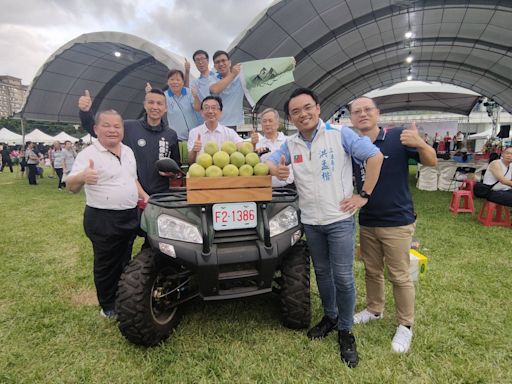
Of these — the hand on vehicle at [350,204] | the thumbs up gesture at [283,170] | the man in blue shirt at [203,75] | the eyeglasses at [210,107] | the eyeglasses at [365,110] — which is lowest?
the hand on vehicle at [350,204]

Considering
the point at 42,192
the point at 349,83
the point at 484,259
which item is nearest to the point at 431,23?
the point at 349,83

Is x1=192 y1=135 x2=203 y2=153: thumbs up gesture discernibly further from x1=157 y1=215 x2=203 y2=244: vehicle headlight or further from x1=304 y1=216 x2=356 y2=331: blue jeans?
x1=304 y1=216 x2=356 y2=331: blue jeans

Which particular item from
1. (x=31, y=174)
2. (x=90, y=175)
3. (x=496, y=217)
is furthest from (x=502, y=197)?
(x=31, y=174)

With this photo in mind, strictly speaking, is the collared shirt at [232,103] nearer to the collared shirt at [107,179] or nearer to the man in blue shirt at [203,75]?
the man in blue shirt at [203,75]

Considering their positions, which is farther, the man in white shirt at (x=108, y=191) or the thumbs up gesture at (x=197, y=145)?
the thumbs up gesture at (x=197, y=145)

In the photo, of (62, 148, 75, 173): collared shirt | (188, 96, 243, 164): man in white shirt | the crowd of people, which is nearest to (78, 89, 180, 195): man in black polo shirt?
the crowd of people

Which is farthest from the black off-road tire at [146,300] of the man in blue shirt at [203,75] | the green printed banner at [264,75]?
the green printed banner at [264,75]

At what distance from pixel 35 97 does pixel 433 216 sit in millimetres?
15592

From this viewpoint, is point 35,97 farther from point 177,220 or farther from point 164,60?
point 177,220

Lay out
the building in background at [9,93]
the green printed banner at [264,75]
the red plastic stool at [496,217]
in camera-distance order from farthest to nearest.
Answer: the building in background at [9,93] < the green printed banner at [264,75] < the red plastic stool at [496,217]

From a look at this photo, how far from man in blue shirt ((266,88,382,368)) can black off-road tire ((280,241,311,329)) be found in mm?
222

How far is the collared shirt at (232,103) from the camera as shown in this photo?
4.57 m

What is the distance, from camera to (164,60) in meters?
8.75

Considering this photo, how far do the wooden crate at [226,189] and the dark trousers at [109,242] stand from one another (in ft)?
2.54
